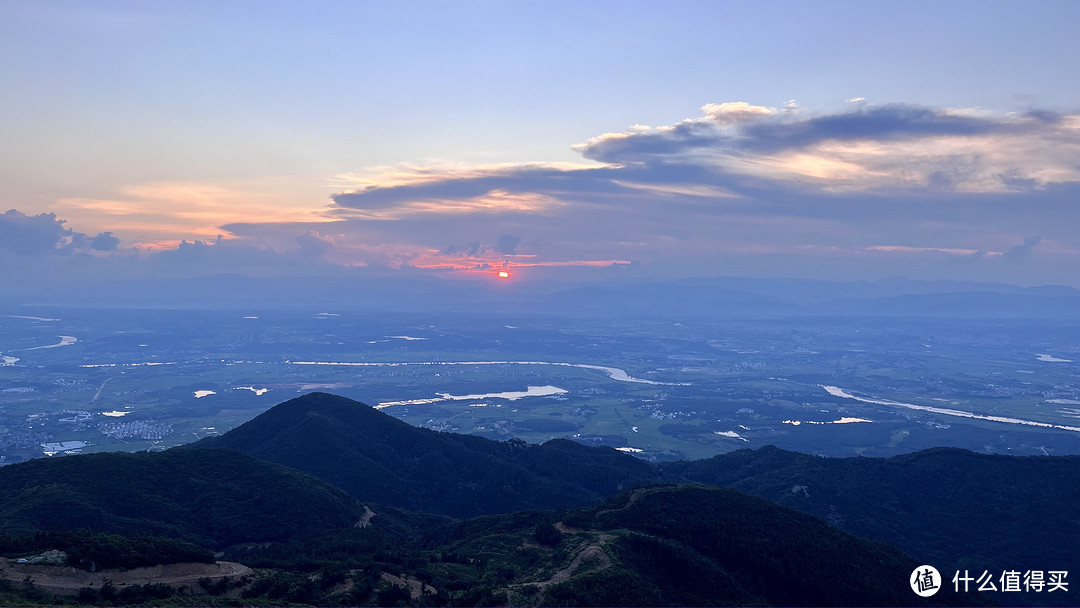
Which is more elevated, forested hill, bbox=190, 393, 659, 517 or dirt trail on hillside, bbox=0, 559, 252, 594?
dirt trail on hillside, bbox=0, 559, 252, 594

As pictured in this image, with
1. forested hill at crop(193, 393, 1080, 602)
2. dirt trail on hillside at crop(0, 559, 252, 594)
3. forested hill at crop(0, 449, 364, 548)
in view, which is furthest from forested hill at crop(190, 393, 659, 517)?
dirt trail on hillside at crop(0, 559, 252, 594)

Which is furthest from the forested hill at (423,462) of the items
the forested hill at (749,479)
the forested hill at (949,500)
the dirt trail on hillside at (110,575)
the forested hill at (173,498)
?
the dirt trail on hillside at (110,575)

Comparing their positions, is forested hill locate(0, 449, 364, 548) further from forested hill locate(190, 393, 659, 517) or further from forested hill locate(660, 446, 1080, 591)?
forested hill locate(660, 446, 1080, 591)

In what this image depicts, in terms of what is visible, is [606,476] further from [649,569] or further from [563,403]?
[563,403]

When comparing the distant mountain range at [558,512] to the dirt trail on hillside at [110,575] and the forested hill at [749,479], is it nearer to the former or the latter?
the forested hill at [749,479]

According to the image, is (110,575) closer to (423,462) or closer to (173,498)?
(173,498)

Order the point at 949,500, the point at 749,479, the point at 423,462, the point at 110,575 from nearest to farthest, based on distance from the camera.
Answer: the point at 110,575
the point at 949,500
the point at 749,479
the point at 423,462

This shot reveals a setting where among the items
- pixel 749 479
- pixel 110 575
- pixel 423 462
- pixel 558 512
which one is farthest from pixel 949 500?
pixel 110 575
